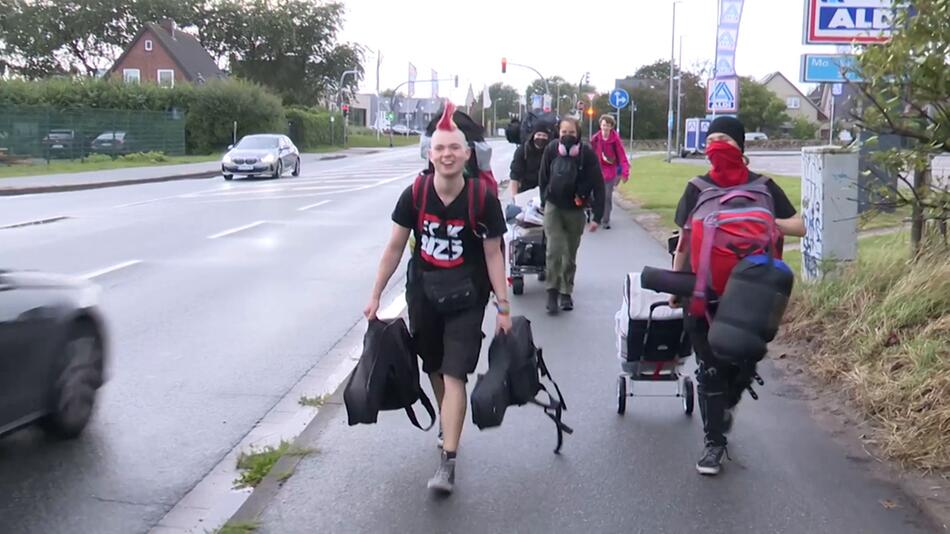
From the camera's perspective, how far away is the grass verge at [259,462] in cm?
531

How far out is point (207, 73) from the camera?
267 ft

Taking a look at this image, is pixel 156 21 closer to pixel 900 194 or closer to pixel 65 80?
pixel 65 80

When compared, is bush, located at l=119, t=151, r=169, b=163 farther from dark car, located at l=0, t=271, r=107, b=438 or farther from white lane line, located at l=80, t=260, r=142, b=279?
dark car, located at l=0, t=271, r=107, b=438

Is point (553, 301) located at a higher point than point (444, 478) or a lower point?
higher

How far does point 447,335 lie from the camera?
5.13 m

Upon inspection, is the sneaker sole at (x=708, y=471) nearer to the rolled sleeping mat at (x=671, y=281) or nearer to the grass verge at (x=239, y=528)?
the rolled sleeping mat at (x=671, y=281)

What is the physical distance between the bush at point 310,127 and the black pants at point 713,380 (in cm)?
6129

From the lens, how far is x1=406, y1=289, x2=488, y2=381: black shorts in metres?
5.08

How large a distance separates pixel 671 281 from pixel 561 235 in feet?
13.8

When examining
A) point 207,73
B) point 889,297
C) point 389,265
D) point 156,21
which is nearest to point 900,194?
point 889,297

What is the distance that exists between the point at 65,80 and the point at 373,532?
5002 cm

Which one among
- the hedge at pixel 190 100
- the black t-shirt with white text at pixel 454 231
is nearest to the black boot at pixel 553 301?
the black t-shirt with white text at pixel 454 231

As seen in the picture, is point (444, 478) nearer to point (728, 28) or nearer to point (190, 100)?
point (728, 28)

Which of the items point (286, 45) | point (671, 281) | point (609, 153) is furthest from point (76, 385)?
point (286, 45)
